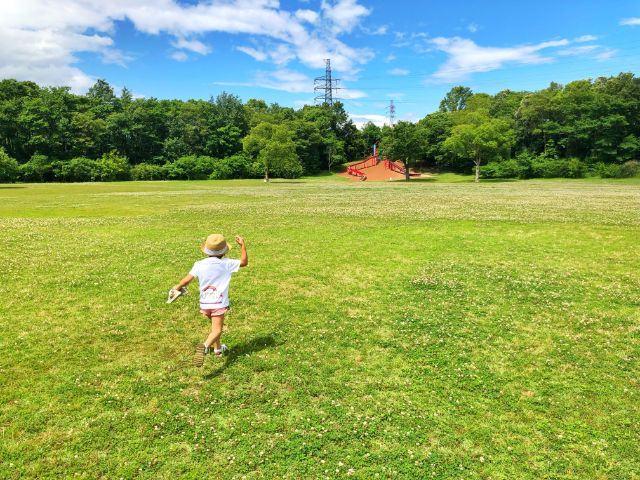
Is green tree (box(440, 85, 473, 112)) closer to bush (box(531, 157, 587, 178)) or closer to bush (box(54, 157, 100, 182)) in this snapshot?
bush (box(531, 157, 587, 178))

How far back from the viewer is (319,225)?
2600cm

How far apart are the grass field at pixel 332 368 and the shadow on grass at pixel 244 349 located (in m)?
0.06

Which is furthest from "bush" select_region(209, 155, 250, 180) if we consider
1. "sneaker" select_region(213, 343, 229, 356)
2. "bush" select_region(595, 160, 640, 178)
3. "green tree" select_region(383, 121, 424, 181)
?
"sneaker" select_region(213, 343, 229, 356)

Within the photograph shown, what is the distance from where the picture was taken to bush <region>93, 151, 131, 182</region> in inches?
3767

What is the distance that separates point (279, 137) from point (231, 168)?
2924cm

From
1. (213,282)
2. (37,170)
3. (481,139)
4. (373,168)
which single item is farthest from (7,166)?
(481,139)

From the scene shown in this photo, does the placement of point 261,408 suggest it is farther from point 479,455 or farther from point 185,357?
point 479,455

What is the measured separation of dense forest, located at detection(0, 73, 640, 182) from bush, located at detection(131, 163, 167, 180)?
0.87 ft

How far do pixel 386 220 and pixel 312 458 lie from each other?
22989 mm

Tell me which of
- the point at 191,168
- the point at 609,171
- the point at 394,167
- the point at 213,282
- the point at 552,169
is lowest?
the point at 213,282

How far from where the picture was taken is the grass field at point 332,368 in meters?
5.95

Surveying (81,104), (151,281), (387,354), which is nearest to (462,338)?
(387,354)

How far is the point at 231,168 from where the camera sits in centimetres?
10856

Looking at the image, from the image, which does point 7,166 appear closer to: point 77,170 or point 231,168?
point 77,170
